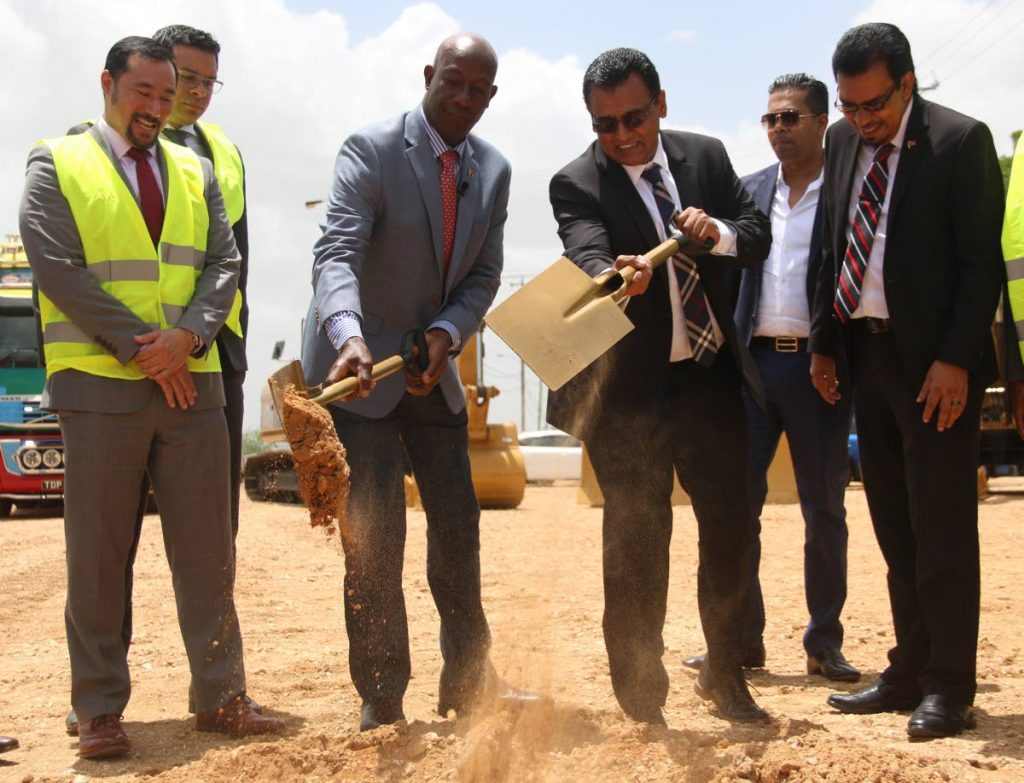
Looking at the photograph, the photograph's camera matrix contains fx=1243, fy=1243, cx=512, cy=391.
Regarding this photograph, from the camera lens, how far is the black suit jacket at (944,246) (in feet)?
14.2

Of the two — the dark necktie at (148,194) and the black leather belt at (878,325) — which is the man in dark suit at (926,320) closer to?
the black leather belt at (878,325)

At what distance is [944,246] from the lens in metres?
4.42

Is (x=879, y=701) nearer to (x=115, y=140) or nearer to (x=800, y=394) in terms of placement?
(x=800, y=394)

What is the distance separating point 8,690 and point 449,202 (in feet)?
9.29

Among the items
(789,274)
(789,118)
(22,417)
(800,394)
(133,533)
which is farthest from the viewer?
(22,417)

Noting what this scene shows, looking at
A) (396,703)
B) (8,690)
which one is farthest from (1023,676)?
(8,690)

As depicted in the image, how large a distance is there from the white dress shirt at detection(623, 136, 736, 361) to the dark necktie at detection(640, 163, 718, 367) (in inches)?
0.5

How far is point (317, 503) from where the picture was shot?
3.99 m

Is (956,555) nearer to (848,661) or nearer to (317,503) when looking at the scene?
A: (848,661)

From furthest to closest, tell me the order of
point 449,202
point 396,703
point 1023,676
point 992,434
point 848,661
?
point 992,434 < point 848,661 < point 1023,676 < point 449,202 < point 396,703

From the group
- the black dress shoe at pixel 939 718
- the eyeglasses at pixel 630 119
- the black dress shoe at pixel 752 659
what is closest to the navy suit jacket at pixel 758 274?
the eyeglasses at pixel 630 119

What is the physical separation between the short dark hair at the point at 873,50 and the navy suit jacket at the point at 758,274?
1131mm

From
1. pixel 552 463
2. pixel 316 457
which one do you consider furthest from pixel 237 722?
pixel 552 463

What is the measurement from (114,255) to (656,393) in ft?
6.59
